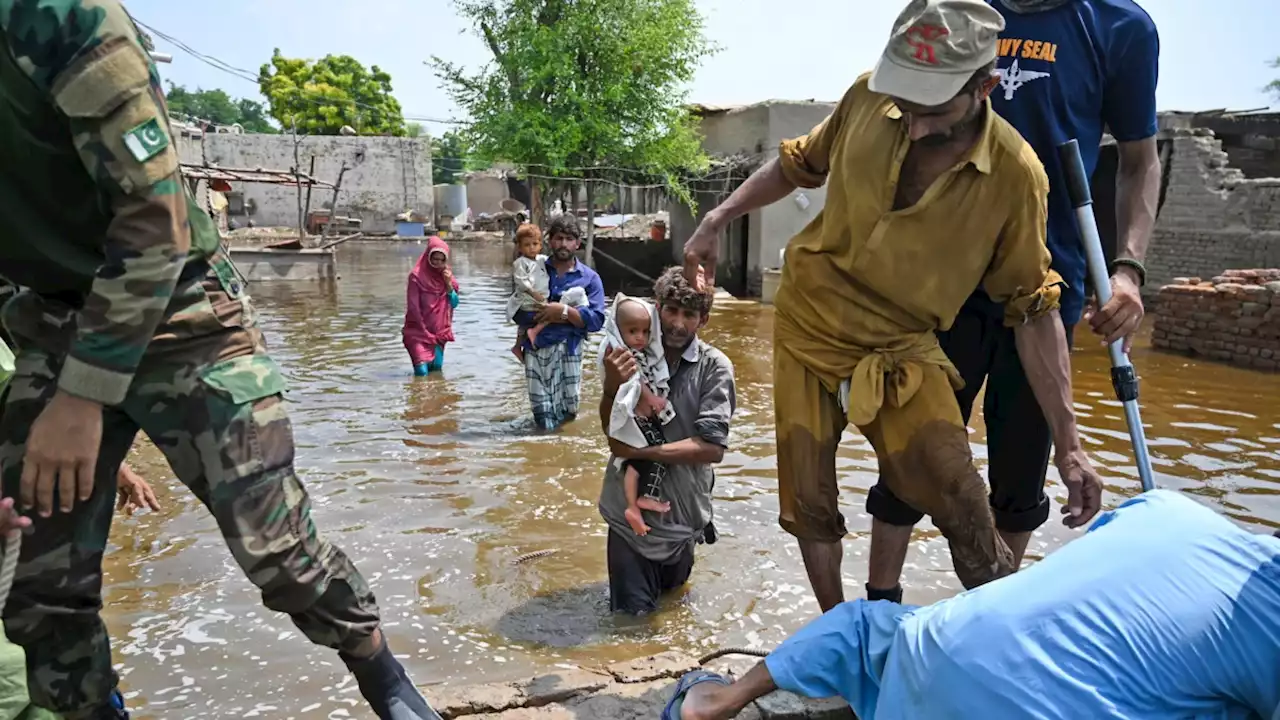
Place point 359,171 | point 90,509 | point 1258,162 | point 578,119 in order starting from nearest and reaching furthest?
1. point 90,509
2. point 1258,162
3. point 578,119
4. point 359,171

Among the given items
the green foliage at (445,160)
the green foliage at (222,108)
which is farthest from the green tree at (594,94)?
the green foliage at (222,108)

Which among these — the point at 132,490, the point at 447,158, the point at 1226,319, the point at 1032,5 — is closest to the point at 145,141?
the point at 132,490

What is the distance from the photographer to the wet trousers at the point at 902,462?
2.41m

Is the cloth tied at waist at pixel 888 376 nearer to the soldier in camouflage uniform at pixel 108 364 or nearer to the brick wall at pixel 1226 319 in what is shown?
the soldier in camouflage uniform at pixel 108 364

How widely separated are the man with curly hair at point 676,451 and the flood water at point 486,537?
22cm

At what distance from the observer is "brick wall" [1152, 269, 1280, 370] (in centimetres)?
938

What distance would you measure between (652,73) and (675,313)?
50.3ft

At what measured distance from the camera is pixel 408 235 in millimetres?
33375

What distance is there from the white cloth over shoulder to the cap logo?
1498 mm

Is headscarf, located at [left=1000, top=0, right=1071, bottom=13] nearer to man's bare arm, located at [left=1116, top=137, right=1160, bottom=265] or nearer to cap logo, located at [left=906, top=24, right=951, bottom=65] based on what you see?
man's bare arm, located at [left=1116, top=137, right=1160, bottom=265]

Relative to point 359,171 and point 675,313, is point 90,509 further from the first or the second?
point 359,171

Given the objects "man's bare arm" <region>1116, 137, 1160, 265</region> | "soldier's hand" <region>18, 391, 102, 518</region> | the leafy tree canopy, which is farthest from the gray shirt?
the leafy tree canopy

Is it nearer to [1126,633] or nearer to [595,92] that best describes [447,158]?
[595,92]

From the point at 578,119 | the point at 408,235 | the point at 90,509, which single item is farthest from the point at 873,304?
the point at 408,235
